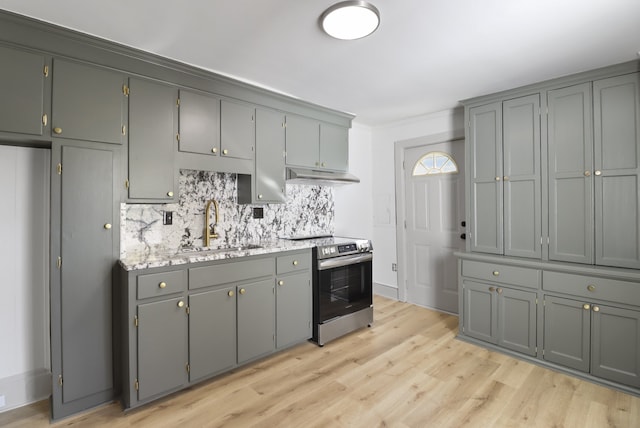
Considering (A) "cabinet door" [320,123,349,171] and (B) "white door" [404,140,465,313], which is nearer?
(A) "cabinet door" [320,123,349,171]

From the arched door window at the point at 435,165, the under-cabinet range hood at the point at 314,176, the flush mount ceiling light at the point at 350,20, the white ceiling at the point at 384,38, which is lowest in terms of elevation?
the under-cabinet range hood at the point at 314,176

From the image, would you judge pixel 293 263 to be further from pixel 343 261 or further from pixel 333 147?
pixel 333 147

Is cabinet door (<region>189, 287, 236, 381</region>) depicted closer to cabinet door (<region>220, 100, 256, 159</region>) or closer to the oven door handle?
the oven door handle

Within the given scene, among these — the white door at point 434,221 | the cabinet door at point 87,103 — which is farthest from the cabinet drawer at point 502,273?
the cabinet door at point 87,103

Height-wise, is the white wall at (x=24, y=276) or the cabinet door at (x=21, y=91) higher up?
the cabinet door at (x=21, y=91)

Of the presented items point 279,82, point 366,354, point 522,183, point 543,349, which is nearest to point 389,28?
point 279,82

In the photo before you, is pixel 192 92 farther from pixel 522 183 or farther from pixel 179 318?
pixel 522 183

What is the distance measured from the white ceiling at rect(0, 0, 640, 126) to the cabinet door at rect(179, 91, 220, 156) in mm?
271

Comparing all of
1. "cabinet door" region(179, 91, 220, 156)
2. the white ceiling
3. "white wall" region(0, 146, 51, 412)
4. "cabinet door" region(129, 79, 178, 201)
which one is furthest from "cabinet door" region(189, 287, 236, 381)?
the white ceiling

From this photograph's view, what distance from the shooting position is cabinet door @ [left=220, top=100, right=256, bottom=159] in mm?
2816

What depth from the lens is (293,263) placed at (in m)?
2.98

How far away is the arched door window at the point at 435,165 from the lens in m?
3.93

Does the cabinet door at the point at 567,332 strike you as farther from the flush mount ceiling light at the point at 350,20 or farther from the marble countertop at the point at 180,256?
the flush mount ceiling light at the point at 350,20

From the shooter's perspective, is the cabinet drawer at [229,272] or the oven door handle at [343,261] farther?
the oven door handle at [343,261]
